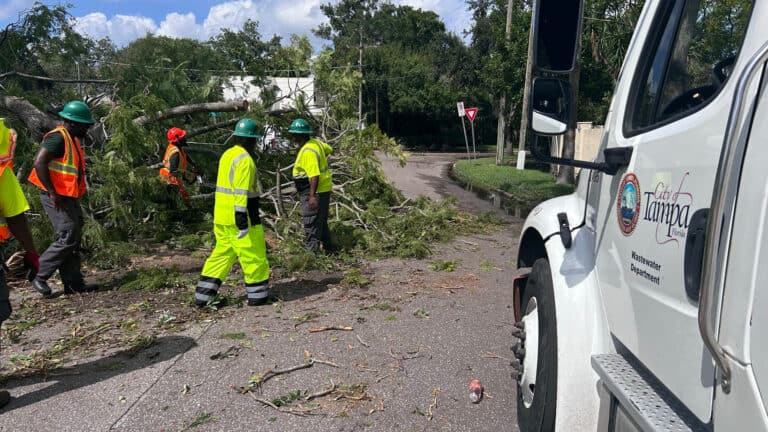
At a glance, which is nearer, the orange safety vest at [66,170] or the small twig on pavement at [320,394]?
the small twig on pavement at [320,394]

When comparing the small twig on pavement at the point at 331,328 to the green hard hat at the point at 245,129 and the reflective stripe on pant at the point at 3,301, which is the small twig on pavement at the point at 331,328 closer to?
the green hard hat at the point at 245,129

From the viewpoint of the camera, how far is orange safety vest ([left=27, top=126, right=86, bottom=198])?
512cm

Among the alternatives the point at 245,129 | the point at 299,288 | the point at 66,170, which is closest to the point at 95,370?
the point at 66,170

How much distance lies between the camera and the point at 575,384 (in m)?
2.15

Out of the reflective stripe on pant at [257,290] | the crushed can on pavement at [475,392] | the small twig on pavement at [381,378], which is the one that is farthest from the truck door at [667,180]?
the reflective stripe on pant at [257,290]

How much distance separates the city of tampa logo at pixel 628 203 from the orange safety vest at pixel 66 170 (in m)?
4.95

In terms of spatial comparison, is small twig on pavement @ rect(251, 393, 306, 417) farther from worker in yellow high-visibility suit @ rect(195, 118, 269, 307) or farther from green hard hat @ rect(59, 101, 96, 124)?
green hard hat @ rect(59, 101, 96, 124)

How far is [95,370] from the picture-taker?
390 cm

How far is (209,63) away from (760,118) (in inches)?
418

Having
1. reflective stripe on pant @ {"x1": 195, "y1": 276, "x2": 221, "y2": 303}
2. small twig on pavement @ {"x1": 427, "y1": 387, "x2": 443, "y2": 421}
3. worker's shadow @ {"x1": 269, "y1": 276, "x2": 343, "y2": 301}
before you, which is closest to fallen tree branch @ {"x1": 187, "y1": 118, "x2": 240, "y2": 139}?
worker's shadow @ {"x1": 269, "y1": 276, "x2": 343, "y2": 301}

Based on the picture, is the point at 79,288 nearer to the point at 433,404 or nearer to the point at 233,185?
the point at 233,185

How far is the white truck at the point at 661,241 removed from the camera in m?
1.31

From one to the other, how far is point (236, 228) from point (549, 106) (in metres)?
3.54

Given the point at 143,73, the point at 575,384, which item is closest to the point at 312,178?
the point at 143,73
